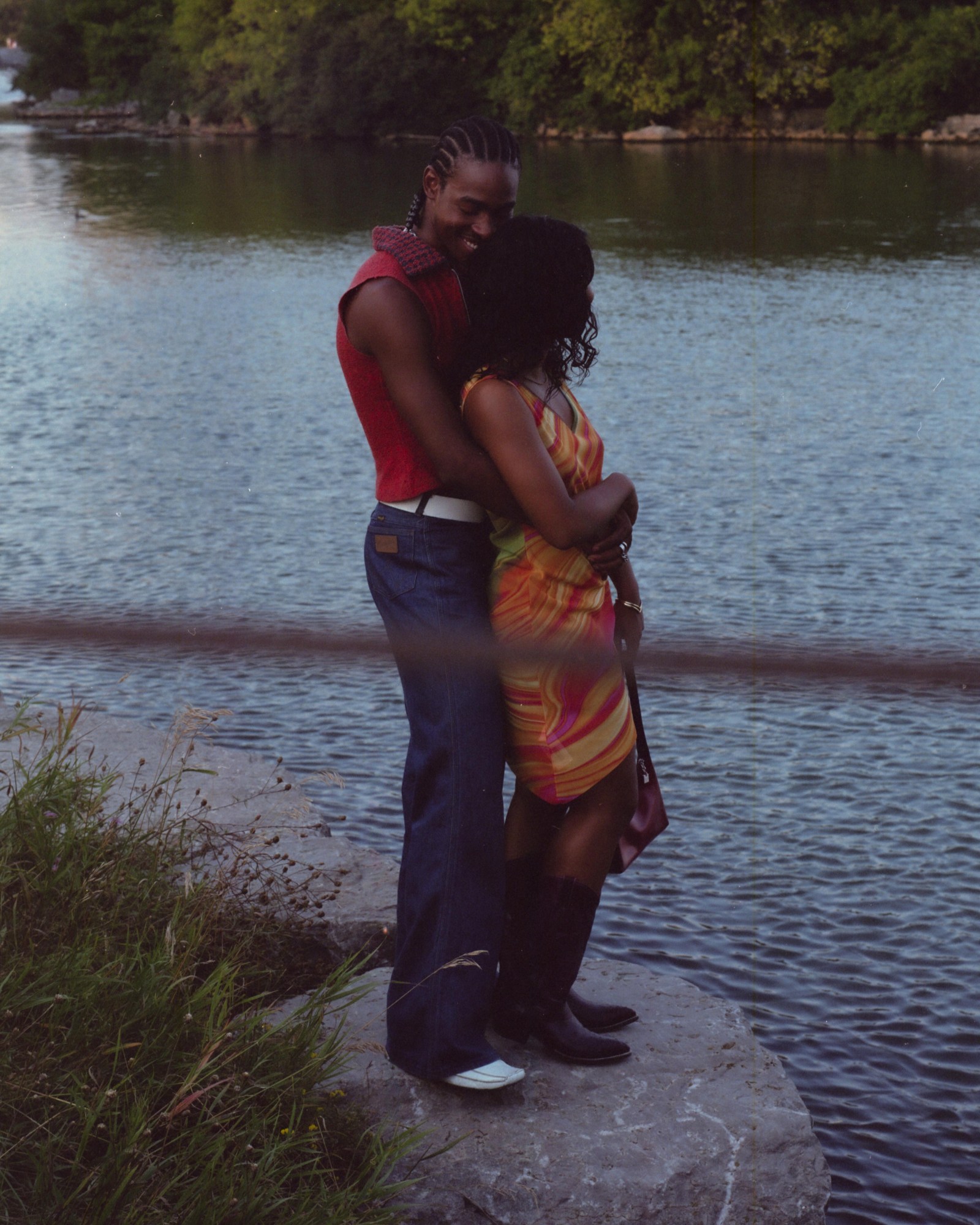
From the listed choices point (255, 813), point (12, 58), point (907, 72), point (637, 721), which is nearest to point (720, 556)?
point (255, 813)

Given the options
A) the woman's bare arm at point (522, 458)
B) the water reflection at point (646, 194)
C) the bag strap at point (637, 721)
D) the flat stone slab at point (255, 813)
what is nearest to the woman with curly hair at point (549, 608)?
the woman's bare arm at point (522, 458)

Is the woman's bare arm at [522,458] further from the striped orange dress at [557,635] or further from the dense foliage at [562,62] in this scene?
the dense foliage at [562,62]

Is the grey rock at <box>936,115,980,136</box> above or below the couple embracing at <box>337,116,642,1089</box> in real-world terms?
above

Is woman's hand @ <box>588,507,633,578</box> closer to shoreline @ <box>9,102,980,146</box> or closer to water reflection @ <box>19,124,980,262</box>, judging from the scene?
water reflection @ <box>19,124,980,262</box>

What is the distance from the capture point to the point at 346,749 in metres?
6.02

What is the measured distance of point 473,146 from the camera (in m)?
2.53

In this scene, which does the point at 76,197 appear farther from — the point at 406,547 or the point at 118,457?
the point at 406,547

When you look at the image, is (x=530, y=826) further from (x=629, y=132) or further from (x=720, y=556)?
Result: (x=629, y=132)

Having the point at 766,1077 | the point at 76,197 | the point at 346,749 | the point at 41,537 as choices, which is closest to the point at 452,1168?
the point at 766,1077

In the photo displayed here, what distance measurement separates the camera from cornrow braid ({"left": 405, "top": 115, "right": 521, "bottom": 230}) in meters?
2.53

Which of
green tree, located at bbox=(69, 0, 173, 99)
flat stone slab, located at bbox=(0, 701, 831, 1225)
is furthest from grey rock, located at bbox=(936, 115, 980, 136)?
flat stone slab, located at bbox=(0, 701, 831, 1225)

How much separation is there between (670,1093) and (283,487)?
25.3 ft

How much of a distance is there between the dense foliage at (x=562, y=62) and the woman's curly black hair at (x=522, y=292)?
142 feet

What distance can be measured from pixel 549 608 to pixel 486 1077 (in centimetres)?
81
